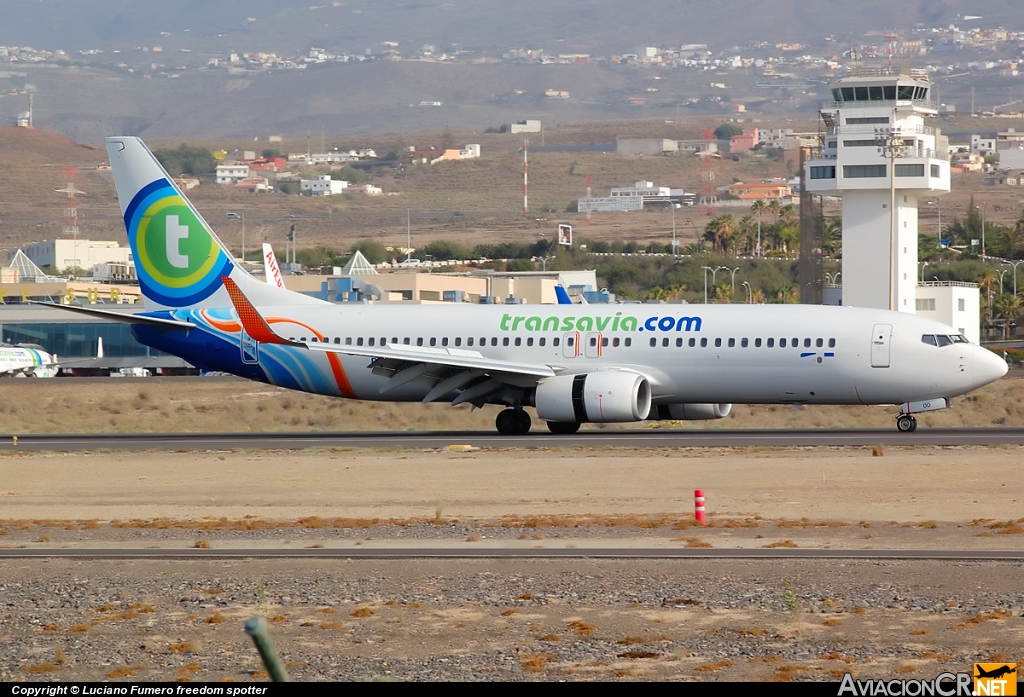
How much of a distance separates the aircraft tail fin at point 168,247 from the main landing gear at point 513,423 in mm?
7536

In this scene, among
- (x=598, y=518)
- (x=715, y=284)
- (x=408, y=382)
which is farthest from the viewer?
(x=715, y=284)

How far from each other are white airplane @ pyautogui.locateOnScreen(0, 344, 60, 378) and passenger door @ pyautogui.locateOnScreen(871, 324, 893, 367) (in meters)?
68.7

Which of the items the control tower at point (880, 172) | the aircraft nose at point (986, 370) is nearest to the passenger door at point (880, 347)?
the aircraft nose at point (986, 370)

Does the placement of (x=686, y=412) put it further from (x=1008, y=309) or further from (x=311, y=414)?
(x=1008, y=309)

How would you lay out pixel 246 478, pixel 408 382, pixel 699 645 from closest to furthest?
pixel 699 645 → pixel 246 478 → pixel 408 382

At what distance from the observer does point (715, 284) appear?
146125mm

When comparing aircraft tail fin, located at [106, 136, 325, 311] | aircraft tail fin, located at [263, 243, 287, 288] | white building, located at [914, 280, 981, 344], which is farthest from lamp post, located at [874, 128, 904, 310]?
aircraft tail fin, located at [106, 136, 325, 311]

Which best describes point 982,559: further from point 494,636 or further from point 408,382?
point 408,382

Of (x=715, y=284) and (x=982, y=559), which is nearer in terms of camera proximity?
(x=982, y=559)

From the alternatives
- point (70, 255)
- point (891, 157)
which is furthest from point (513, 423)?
point (70, 255)

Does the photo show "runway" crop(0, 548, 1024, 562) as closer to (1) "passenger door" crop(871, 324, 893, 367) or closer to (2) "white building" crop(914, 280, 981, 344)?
(1) "passenger door" crop(871, 324, 893, 367)

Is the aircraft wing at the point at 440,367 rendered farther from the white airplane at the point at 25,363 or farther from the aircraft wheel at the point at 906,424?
the white airplane at the point at 25,363

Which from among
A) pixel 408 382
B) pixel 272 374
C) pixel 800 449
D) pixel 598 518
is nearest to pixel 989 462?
pixel 800 449

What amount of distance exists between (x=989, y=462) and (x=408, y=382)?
1594 centimetres
